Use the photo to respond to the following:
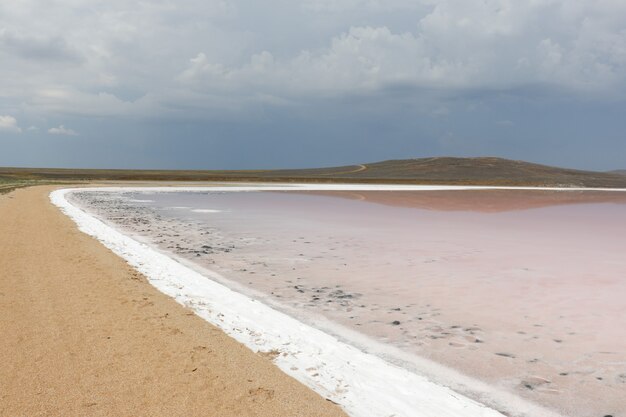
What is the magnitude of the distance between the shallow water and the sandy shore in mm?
2232

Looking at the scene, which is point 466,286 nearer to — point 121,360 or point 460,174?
point 121,360

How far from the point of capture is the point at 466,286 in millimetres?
10953

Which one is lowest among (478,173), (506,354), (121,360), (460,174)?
(506,354)

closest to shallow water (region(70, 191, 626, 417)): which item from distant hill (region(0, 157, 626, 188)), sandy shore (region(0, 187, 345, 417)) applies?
sandy shore (region(0, 187, 345, 417))

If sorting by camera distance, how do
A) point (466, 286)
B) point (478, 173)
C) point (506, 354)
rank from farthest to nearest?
1. point (478, 173)
2. point (466, 286)
3. point (506, 354)

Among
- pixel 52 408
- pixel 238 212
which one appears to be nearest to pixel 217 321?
pixel 52 408

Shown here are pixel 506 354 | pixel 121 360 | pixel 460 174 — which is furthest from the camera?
pixel 460 174

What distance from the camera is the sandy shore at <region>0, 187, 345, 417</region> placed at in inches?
203

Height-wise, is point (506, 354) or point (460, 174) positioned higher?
point (460, 174)

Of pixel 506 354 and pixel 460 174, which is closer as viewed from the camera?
pixel 506 354

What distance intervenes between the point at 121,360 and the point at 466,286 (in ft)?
23.9

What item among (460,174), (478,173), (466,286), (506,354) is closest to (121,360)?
(506,354)

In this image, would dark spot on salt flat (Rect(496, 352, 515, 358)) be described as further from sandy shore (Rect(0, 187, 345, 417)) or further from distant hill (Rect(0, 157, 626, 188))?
distant hill (Rect(0, 157, 626, 188))

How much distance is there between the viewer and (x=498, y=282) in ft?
37.3
